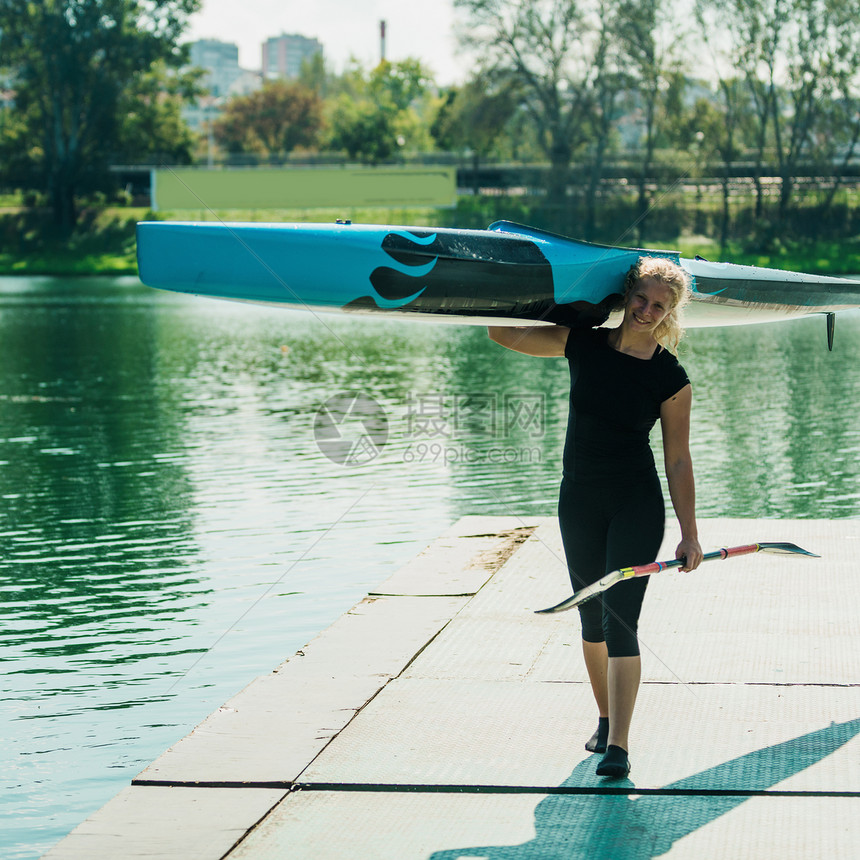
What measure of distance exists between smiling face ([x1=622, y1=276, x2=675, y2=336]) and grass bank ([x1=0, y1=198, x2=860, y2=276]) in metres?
47.9

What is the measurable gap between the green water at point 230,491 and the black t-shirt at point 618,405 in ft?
7.85

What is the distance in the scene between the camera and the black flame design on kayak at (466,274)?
18.4 feet

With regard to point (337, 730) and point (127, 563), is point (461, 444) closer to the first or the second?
point (127, 563)

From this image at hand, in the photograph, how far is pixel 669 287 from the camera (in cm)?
414

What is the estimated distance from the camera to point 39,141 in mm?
63750

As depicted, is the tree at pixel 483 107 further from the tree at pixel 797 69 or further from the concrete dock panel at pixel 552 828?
the concrete dock panel at pixel 552 828

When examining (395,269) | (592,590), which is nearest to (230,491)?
(395,269)

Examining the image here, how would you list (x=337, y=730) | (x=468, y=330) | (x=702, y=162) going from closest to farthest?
(x=337, y=730) < (x=468, y=330) < (x=702, y=162)

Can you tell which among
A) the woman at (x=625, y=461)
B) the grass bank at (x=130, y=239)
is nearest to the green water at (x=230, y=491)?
the woman at (x=625, y=461)

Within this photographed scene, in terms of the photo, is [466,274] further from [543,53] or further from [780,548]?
[543,53]

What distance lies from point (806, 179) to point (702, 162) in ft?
15.1

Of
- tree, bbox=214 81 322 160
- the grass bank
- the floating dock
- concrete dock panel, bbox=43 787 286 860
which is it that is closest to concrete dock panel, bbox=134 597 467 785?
the floating dock

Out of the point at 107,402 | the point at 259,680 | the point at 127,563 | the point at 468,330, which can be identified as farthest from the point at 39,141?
the point at 259,680

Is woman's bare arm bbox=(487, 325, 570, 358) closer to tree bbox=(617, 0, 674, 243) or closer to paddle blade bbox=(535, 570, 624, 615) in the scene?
paddle blade bbox=(535, 570, 624, 615)
